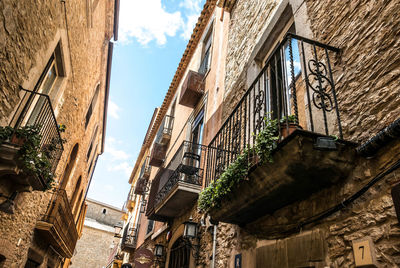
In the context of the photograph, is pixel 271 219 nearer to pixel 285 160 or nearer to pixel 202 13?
pixel 285 160

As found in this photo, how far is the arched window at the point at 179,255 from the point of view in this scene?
6.81 metres

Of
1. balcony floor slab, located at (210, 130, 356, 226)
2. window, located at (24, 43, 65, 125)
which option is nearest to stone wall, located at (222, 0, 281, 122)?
balcony floor slab, located at (210, 130, 356, 226)

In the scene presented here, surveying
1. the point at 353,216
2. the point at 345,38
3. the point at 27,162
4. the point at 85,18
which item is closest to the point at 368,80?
the point at 345,38

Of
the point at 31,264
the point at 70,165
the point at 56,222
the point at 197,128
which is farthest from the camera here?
the point at 70,165

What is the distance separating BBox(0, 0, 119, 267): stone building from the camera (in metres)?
4.45

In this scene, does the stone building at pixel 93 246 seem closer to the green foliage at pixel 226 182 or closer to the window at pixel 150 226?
the window at pixel 150 226

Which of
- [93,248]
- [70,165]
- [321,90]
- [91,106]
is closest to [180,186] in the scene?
[321,90]

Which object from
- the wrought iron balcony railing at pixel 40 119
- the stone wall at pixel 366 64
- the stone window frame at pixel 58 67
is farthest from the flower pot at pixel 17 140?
the stone wall at pixel 366 64

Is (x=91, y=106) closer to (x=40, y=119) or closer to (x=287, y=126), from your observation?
(x=40, y=119)

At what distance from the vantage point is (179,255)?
7309mm

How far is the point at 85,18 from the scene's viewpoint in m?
8.25

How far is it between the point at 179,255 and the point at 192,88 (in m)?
5.03

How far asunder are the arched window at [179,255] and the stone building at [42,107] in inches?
136

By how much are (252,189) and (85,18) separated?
7530mm
